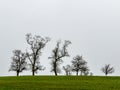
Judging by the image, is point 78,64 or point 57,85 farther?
point 78,64

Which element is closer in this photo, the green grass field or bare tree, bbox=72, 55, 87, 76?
the green grass field

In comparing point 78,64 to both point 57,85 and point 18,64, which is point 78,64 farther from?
point 57,85

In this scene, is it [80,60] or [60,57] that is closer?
[60,57]

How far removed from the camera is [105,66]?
14575 cm

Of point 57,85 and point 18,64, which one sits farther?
point 18,64

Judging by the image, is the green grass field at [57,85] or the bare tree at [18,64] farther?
the bare tree at [18,64]

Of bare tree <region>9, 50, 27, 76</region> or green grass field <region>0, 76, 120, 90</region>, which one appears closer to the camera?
green grass field <region>0, 76, 120, 90</region>

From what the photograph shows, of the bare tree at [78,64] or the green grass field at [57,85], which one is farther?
the bare tree at [78,64]

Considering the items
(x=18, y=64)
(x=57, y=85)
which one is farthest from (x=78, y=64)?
(x=57, y=85)

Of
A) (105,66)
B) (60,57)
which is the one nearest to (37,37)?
(60,57)

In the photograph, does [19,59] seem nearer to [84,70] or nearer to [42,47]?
[42,47]

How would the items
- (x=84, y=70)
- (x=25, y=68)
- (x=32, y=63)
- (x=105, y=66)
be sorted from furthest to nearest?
1. (x=105, y=66)
2. (x=84, y=70)
3. (x=25, y=68)
4. (x=32, y=63)

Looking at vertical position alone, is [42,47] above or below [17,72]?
above

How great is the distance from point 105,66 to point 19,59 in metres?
44.8
